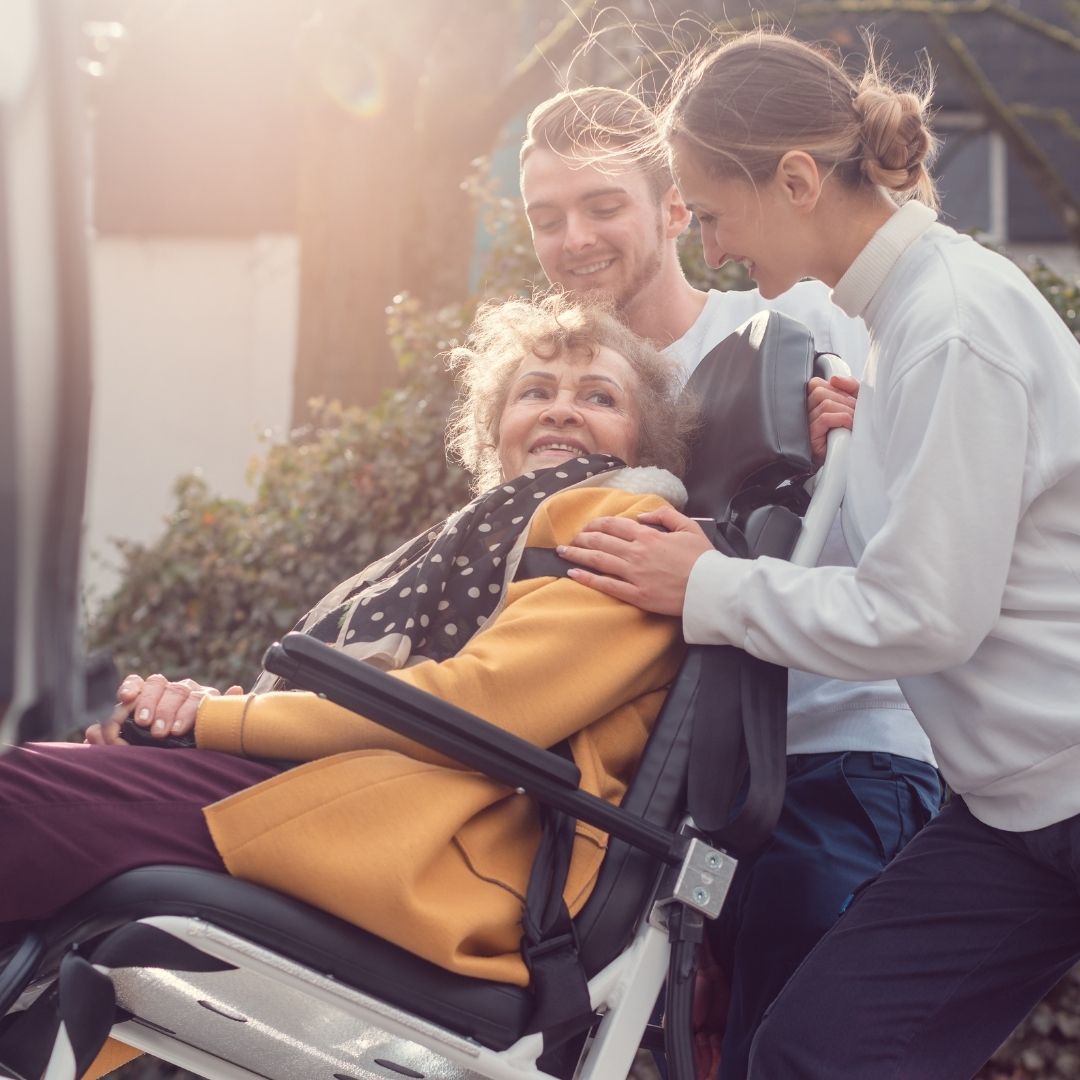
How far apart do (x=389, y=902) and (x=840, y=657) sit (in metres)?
0.65

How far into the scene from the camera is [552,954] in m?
1.94

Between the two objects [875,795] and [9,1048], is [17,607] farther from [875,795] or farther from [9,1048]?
[875,795]

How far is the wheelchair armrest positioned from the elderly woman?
11 centimetres

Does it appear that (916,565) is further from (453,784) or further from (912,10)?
(912,10)

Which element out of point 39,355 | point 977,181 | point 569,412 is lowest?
point 569,412

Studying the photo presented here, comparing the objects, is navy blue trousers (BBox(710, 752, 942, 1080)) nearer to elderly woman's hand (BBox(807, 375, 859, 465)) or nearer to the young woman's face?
elderly woman's hand (BBox(807, 375, 859, 465))

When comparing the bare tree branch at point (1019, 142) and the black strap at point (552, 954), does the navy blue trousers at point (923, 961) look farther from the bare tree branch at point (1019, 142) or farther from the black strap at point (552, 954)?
the bare tree branch at point (1019, 142)

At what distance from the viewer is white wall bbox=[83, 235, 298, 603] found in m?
13.4

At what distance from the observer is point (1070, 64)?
14.4 metres

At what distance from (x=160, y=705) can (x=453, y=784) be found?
0.47 meters

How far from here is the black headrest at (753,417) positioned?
2453mm

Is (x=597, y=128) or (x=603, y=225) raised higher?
(x=597, y=128)

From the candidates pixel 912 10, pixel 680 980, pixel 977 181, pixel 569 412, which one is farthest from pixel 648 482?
pixel 977 181

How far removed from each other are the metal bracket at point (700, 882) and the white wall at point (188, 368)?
11.5m
